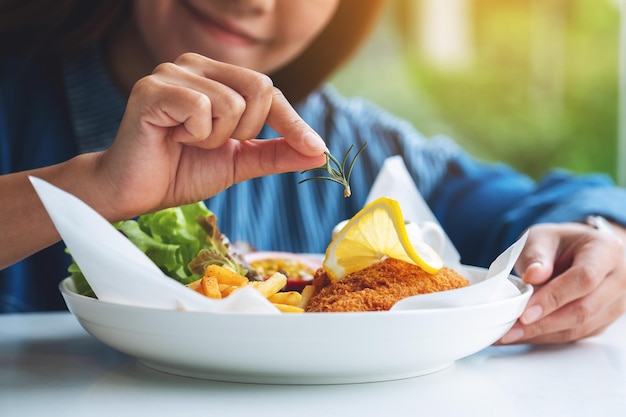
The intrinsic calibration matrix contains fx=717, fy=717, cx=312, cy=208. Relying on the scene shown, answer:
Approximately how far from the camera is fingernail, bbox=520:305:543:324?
916mm

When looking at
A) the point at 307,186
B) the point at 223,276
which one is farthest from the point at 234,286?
the point at 307,186

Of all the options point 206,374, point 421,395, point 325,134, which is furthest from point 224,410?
point 325,134

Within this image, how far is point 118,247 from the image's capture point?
70 centimetres

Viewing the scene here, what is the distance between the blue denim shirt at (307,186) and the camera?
1721 mm

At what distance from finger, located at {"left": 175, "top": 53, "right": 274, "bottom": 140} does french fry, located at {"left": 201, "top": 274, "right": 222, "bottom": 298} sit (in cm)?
17

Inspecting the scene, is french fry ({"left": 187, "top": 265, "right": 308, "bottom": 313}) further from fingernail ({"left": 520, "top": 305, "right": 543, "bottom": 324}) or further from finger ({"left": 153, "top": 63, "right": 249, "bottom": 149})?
fingernail ({"left": 520, "top": 305, "right": 543, "bottom": 324})

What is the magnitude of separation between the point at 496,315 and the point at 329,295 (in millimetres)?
188

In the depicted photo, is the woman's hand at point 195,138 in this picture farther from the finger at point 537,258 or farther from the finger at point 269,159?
the finger at point 537,258

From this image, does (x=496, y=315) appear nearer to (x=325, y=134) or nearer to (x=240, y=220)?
(x=240, y=220)

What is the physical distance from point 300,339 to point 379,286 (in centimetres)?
17

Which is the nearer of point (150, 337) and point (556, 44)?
point (150, 337)

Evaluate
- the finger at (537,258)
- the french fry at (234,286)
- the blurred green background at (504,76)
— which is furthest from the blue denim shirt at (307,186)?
the blurred green background at (504,76)

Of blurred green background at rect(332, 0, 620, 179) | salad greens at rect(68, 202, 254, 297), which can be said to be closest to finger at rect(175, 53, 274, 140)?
salad greens at rect(68, 202, 254, 297)

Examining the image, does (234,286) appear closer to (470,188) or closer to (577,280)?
(577,280)
